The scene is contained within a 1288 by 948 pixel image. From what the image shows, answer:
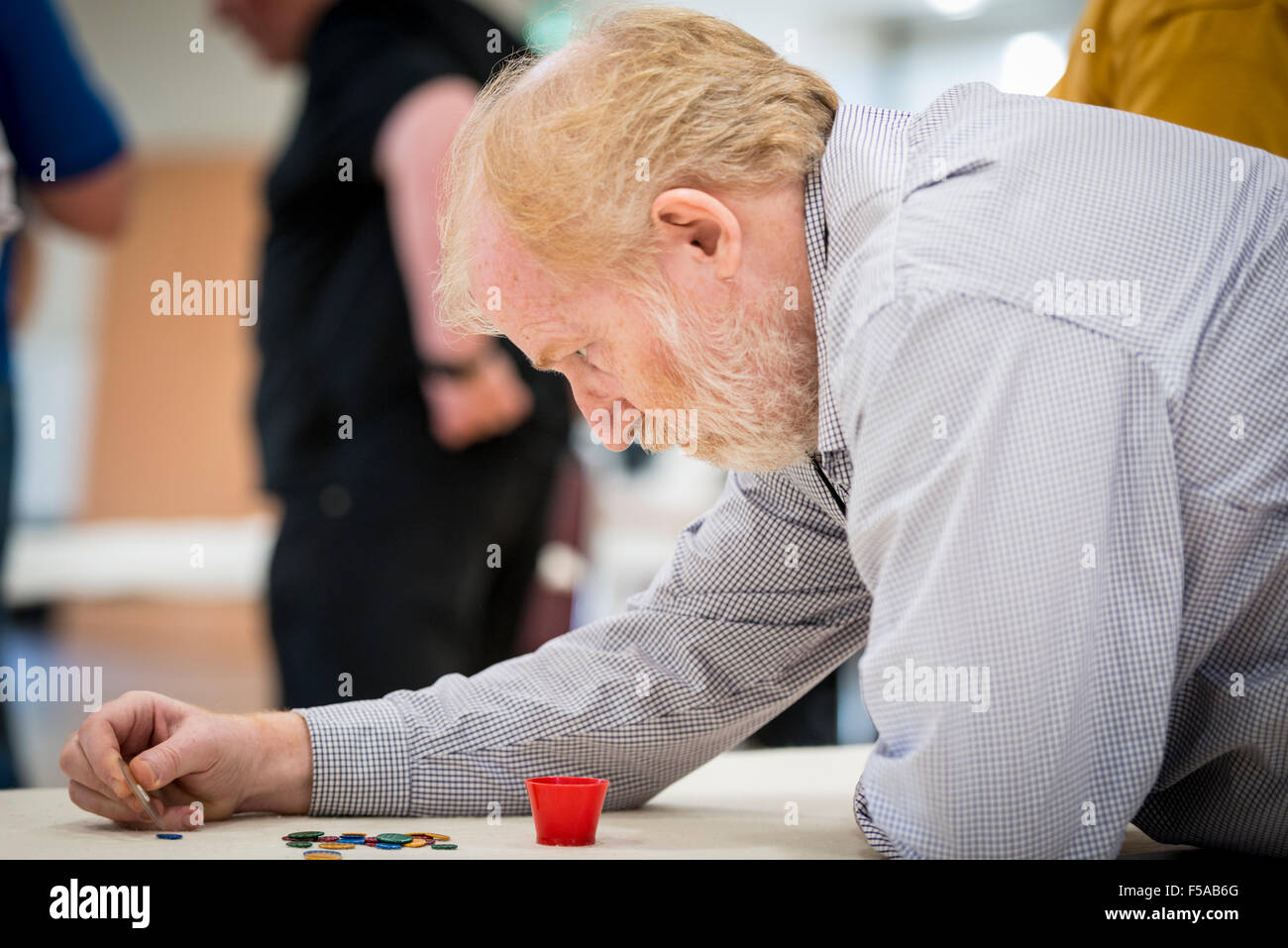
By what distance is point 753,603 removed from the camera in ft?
4.17

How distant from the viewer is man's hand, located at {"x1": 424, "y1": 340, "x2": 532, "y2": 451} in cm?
235

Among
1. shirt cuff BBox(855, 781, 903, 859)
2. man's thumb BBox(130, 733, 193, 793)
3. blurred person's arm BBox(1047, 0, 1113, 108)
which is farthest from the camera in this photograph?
blurred person's arm BBox(1047, 0, 1113, 108)

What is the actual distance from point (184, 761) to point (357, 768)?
6.1 inches

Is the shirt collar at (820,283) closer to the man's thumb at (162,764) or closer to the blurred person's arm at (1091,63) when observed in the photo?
the man's thumb at (162,764)

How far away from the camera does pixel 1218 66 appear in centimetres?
149

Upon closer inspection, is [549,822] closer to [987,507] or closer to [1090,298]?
[987,507]

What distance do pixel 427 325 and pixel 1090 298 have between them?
1.67 m

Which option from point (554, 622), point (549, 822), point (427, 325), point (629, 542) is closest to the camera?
point (549, 822)

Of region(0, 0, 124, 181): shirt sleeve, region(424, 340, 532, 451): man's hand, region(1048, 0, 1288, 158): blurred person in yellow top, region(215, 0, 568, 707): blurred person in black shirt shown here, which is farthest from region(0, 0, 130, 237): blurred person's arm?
region(1048, 0, 1288, 158): blurred person in yellow top

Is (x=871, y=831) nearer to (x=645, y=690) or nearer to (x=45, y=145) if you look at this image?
(x=645, y=690)

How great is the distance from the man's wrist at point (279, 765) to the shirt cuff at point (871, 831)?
1.57ft

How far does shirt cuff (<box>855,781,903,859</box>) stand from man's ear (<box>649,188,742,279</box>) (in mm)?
403

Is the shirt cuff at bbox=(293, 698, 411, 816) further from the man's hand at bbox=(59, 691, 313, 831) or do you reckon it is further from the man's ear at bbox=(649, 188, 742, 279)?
the man's ear at bbox=(649, 188, 742, 279)
